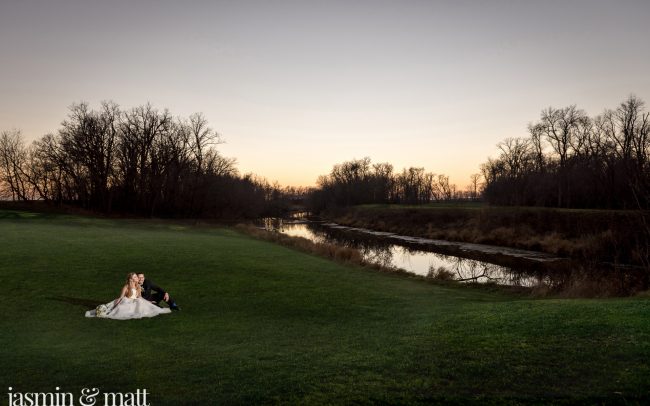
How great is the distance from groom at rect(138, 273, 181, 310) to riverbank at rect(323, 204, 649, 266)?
84.3ft

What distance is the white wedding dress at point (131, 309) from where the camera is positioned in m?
13.1

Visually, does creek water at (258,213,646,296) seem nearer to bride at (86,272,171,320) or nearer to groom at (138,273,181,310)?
groom at (138,273,181,310)

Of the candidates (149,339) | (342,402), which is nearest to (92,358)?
(149,339)

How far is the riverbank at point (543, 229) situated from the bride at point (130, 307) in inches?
1040

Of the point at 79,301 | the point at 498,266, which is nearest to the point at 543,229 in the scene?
the point at 498,266

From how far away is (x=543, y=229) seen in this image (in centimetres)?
4800

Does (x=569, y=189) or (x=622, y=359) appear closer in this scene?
(x=622, y=359)

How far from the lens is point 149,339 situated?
11094 mm

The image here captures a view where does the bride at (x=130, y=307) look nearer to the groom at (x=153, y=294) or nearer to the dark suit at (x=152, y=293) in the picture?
the groom at (x=153, y=294)

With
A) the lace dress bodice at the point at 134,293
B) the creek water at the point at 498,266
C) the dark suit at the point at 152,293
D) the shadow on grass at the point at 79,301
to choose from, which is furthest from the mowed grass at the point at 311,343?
the creek water at the point at 498,266

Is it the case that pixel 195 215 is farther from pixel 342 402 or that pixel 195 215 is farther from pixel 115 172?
pixel 342 402

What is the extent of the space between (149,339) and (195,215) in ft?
228

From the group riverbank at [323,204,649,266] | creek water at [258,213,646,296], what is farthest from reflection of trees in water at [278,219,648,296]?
riverbank at [323,204,649,266]

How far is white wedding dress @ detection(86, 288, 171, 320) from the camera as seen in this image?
1309cm
